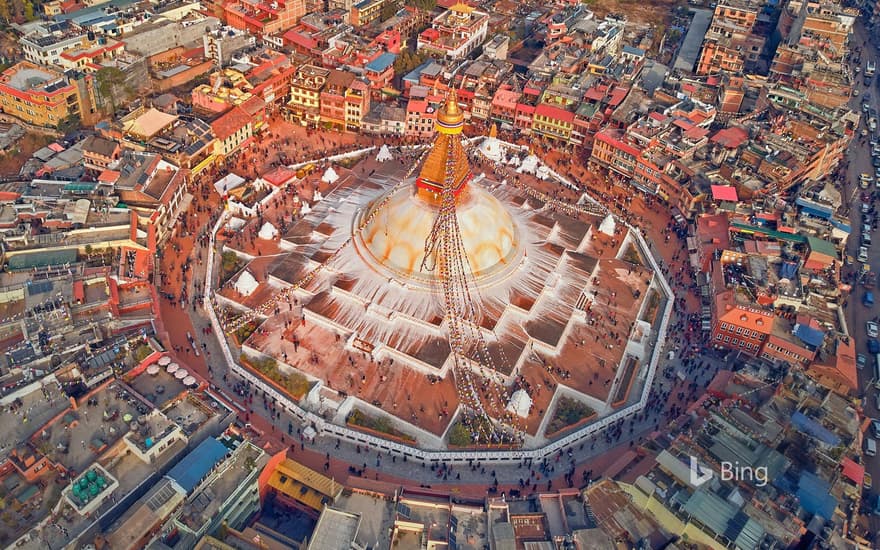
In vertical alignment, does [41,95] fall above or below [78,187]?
above

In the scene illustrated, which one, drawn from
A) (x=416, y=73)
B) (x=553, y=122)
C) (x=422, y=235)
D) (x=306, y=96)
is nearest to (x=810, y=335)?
(x=422, y=235)

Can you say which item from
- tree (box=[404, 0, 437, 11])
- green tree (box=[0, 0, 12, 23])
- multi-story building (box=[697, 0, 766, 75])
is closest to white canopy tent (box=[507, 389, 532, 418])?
multi-story building (box=[697, 0, 766, 75])

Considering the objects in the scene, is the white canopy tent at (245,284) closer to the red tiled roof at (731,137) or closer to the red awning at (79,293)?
the red awning at (79,293)

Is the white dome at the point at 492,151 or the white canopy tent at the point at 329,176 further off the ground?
the white dome at the point at 492,151

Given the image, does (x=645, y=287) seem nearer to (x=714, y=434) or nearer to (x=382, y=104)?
(x=714, y=434)

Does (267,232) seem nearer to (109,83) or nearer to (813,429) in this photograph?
(109,83)

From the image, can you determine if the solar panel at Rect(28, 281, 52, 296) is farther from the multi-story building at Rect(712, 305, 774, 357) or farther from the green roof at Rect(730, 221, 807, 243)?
the green roof at Rect(730, 221, 807, 243)

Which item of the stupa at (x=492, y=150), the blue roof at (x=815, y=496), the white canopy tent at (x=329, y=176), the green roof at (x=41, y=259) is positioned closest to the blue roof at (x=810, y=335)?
the blue roof at (x=815, y=496)

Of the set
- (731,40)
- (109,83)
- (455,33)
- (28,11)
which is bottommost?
(109,83)
